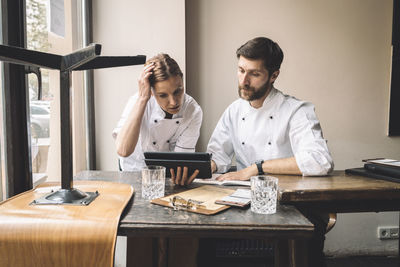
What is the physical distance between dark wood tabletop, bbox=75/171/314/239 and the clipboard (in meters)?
0.03

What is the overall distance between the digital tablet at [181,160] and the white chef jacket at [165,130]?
2.39 feet

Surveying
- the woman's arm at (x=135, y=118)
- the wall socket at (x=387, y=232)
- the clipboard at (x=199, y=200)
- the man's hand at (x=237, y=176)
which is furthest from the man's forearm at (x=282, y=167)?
the wall socket at (x=387, y=232)

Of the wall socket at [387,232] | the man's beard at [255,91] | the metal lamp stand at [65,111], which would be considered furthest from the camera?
the wall socket at [387,232]

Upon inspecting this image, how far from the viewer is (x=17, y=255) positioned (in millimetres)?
922

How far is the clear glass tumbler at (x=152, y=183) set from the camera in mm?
1249

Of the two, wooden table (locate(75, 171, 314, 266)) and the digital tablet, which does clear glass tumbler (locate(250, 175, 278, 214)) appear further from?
the digital tablet

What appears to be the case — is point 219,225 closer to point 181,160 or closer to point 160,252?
point 181,160

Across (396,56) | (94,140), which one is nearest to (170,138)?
(94,140)

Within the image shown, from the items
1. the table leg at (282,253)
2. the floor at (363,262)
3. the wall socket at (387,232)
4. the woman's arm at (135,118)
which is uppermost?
the woman's arm at (135,118)

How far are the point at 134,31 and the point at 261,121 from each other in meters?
1.20

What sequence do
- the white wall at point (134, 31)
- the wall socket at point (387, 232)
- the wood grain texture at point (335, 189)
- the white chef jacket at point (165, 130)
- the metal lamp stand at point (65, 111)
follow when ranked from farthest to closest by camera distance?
the wall socket at point (387, 232)
the white wall at point (134, 31)
the white chef jacket at point (165, 130)
the wood grain texture at point (335, 189)
the metal lamp stand at point (65, 111)

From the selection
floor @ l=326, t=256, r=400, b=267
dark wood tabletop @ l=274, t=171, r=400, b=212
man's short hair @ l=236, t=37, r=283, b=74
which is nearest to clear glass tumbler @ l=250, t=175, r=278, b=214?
dark wood tabletop @ l=274, t=171, r=400, b=212

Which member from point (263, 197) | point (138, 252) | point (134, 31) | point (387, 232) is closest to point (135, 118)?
point (138, 252)

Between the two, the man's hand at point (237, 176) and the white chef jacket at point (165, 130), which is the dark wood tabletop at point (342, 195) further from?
the white chef jacket at point (165, 130)
